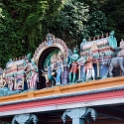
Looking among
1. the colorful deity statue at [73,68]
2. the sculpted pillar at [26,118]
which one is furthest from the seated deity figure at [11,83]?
the colorful deity statue at [73,68]

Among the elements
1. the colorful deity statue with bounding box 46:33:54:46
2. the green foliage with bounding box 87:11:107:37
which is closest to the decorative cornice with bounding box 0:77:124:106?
the colorful deity statue with bounding box 46:33:54:46

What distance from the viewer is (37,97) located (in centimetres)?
1132

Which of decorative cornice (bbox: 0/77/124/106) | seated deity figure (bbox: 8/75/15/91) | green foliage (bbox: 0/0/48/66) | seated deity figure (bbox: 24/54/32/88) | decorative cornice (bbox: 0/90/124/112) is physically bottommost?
decorative cornice (bbox: 0/90/124/112)

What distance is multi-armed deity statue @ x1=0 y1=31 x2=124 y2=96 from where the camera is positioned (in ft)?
34.4

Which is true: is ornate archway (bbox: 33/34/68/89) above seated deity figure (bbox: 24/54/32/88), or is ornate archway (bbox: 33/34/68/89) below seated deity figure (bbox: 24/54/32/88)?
above

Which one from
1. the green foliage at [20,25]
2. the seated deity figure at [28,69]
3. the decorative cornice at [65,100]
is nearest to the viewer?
the decorative cornice at [65,100]

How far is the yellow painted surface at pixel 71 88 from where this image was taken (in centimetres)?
963

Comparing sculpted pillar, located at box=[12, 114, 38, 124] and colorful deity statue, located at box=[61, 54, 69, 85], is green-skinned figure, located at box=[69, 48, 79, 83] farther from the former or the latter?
sculpted pillar, located at box=[12, 114, 38, 124]

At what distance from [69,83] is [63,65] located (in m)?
0.74

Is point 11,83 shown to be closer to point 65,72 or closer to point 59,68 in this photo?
point 59,68

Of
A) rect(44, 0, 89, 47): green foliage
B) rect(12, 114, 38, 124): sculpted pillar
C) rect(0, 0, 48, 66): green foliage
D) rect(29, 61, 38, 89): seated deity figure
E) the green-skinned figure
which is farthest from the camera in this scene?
rect(44, 0, 89, 47): green foliage

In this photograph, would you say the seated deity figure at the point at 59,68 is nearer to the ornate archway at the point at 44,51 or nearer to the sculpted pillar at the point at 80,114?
the ornate archway at the point at 44,51

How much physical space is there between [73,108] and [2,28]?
1014 centimetres

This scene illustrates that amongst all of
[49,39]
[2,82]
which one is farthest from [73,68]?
[2,82]
